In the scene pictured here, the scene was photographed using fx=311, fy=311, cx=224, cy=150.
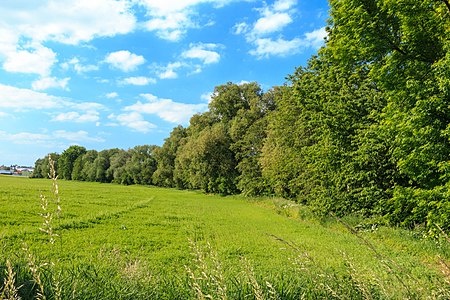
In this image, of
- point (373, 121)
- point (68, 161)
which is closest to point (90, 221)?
point (373, 121)

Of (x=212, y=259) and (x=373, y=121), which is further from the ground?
(x=373, y=121)

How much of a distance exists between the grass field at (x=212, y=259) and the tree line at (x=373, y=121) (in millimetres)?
2236

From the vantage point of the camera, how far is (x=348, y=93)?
21109 mm

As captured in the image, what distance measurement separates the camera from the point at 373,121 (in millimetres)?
20469

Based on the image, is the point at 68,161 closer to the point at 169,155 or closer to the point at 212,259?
the point at 169,155

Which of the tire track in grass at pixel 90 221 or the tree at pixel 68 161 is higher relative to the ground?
the tree at pixel 68 161

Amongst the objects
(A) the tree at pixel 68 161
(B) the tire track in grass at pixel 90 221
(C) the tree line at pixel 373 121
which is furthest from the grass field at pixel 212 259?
(A) the tree at pixel 68 161

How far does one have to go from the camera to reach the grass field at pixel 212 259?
372 cm

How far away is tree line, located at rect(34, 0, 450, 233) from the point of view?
11.6 meters

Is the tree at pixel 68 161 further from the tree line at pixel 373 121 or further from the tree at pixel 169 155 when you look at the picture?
the tree line at pixel 373 121

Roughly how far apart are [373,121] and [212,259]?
65.9 feet

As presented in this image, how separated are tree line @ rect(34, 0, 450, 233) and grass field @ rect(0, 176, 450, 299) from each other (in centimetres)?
224

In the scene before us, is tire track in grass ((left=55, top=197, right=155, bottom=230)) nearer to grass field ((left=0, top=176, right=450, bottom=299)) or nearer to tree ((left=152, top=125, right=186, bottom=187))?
grass field ((left=0, top=176, right=450, bottom=299))

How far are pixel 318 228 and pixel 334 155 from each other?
515cm
